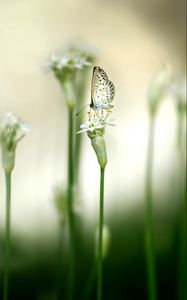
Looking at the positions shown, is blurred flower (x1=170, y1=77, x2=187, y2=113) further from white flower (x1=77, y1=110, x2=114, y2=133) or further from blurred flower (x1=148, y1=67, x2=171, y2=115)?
white flower (x1=77, y1=110, x2=114, y2=133)

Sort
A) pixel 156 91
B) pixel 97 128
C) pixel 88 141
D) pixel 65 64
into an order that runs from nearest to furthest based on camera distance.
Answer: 1. pixel 97 128
2. pixel 65 64
3. pixel 156 91
4. pixel 88 141

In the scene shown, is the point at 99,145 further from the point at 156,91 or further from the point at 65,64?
the point at 156,91

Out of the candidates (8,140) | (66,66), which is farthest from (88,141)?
(8,140)

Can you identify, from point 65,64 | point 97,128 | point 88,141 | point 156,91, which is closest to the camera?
point 97,128

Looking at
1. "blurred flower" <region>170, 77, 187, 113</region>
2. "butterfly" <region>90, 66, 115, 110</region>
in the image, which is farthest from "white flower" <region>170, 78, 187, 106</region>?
"butterfly" <region>90, 66, 115, 110</region>

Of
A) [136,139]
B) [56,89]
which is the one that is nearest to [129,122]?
[136,139]

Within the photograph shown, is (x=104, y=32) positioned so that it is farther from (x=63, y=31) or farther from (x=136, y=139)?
(x=136, y=139)

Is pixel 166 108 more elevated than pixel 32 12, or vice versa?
pixel 32 12

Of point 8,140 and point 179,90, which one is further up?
point 179,90
